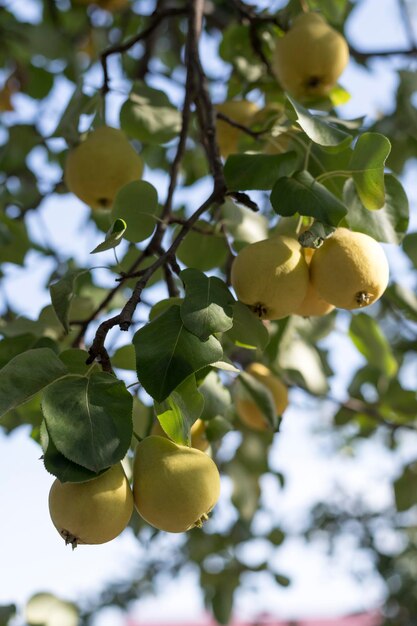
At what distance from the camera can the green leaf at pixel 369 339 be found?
5.92 ft

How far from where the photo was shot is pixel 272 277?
3.37 ft

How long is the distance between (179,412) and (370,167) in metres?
0.46

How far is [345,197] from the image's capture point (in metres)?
1.20

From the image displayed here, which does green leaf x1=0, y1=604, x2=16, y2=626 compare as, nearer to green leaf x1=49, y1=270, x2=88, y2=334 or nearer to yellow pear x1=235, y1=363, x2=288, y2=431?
yellow pear x1=235, y1=363, x2=288, y2=431

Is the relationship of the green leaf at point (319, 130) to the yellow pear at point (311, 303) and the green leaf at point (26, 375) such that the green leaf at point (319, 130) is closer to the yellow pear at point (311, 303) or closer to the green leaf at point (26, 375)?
the yellow pear at point (311, 303)

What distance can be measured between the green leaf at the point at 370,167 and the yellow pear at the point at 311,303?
126 millimetres

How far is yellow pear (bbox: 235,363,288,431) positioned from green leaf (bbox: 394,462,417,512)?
2.00 ft

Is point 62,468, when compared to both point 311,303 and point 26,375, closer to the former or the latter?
point 26,375

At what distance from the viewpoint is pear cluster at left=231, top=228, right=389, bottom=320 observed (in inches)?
40.6

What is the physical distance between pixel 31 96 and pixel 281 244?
186cm

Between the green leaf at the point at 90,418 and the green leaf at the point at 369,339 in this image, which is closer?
the green leaf at the point at 90,418

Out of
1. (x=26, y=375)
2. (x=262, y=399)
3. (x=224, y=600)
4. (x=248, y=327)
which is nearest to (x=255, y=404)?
(x=262, y=399)

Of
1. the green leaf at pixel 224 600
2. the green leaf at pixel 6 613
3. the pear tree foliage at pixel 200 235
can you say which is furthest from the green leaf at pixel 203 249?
the green leaf at pixel 224 600

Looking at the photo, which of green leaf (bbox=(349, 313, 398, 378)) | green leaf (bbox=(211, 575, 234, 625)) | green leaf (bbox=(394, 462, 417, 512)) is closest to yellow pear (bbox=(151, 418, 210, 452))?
green leaf (bbox=(349, 313, 398, 378))
